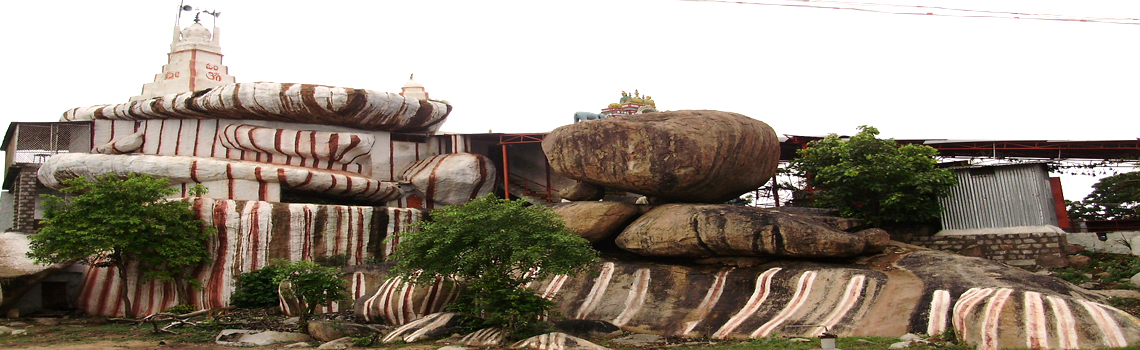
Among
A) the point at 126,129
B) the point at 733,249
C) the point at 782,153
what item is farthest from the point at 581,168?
the point at 126,129

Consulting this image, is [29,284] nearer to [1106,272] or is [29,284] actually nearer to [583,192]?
[583,192]

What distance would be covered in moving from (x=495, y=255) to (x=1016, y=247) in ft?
38.3

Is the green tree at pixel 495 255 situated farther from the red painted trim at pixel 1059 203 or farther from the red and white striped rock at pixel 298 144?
the red painted trim at pixel 1059 203

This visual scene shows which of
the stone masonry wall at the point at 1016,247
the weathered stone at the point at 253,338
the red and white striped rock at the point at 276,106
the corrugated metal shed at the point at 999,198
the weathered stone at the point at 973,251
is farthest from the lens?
the red and white striped rock at the point at 276,106

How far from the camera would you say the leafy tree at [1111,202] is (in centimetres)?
2137

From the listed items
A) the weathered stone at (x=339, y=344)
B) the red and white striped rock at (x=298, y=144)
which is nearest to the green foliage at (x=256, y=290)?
the weathered stone at (x=339, y=344)

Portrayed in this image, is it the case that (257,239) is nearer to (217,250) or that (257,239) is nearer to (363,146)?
(217,250)

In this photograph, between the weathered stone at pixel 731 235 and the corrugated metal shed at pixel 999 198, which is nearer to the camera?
the weathered stone at pixel 731 235

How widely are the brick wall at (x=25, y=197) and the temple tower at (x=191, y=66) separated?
3974 millimetres

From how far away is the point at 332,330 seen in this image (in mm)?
15266

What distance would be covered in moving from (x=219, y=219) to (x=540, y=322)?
926cm

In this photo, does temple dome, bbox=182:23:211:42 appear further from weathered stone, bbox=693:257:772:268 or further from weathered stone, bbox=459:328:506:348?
weathered stone, bbox=693:257:772:268

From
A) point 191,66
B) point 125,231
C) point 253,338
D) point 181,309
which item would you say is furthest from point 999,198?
point 191,66

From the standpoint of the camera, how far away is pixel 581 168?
760 inches
